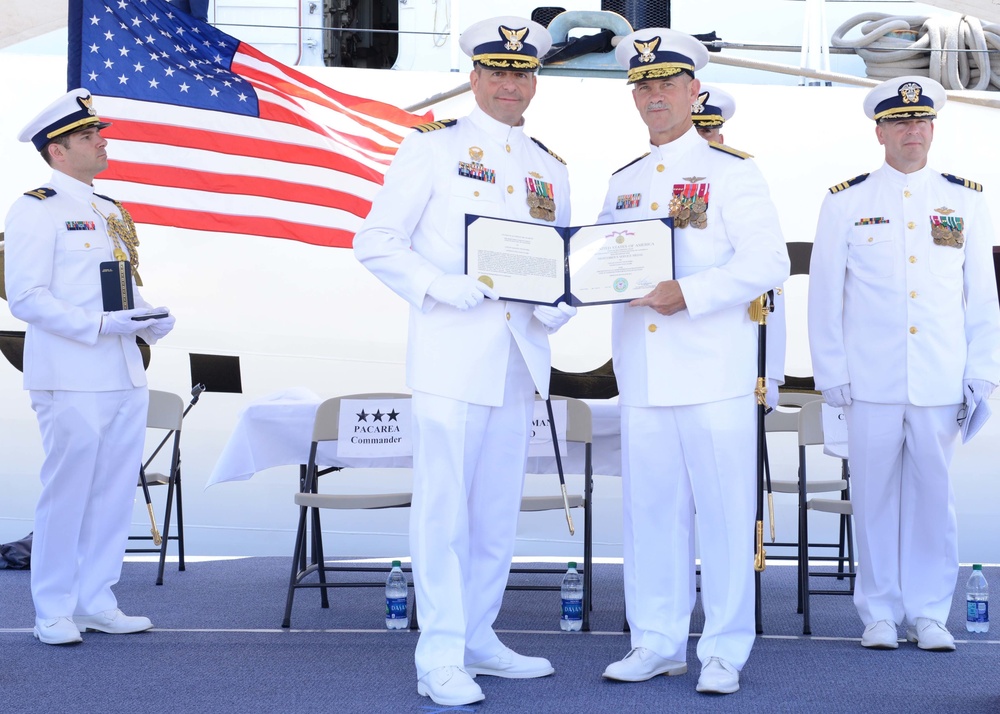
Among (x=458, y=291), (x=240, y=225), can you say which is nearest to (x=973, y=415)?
(x=458, y=291)

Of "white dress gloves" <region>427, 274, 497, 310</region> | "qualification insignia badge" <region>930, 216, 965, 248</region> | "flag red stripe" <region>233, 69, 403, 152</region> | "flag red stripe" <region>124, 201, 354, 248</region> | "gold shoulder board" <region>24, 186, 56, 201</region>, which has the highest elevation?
"flag red stripe" <region>233, 69, 403, 152</region>

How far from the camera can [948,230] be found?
361 cm

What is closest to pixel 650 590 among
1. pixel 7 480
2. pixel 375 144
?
pixel 375 144

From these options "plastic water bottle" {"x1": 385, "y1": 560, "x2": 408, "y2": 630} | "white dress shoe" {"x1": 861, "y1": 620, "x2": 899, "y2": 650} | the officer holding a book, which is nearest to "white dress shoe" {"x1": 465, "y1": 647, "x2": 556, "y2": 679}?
"plastic water bottle" {"x1": 385, "y1": 560, "x2": 408, "y2": 630}

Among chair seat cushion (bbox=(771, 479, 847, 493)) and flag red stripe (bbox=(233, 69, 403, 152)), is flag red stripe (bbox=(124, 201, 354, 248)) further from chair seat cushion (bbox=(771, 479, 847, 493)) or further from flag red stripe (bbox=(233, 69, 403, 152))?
chair seat cushion (bbox=(771, 479, 847, 493))

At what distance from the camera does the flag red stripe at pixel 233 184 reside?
17.4 feet

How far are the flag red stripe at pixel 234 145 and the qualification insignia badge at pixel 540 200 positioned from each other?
2.67 m

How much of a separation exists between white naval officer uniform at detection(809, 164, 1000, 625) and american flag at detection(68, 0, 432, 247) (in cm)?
270

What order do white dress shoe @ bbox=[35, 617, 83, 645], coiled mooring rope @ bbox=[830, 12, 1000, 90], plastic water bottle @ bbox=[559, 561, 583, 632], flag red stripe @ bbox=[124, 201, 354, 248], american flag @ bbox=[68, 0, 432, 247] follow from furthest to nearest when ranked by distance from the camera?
coiled mooring rope @ bbox=[830, 12, 1000, 90], flag red stripe @ bbox=[124, 201, 354, 248], american flag @ bbox=[68, 0, 432, 247], plastic water bottle @ bbox=[559, 561, 583, 632], white dress shoe @ bbox=[35, 617, 83, 645]

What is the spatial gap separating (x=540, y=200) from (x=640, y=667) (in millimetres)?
1272

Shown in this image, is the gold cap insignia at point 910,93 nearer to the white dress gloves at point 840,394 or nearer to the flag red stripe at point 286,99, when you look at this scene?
the white dress gloves at point 840,394

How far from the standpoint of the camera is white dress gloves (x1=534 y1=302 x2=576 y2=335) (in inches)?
118

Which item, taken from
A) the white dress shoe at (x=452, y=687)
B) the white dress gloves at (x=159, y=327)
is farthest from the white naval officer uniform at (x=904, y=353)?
the white dress gloves at (x=159, y=327)

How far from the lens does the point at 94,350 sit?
371 centimetres
